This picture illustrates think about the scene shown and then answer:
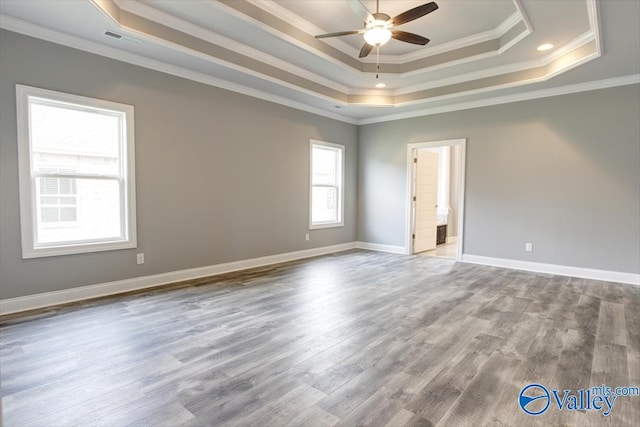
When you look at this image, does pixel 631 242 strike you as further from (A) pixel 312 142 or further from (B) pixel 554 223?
(A) pixel 312 142

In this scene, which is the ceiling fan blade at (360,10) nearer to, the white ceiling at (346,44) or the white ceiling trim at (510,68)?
the white ceiling at (346,44)

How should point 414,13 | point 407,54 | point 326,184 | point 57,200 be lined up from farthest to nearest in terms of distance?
point 326,184, point 407,54, point 57,200, point 414,13

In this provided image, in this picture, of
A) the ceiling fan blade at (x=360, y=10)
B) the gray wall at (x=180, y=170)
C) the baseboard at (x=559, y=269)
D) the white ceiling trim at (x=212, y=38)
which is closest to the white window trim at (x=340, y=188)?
the gray wall at (x=180, y=170)

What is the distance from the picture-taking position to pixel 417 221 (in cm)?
690

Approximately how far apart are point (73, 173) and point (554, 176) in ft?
21.5

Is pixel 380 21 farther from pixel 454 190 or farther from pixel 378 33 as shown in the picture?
pixel 454 190

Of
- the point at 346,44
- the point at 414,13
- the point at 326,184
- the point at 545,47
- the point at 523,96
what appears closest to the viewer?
the point at 414,13

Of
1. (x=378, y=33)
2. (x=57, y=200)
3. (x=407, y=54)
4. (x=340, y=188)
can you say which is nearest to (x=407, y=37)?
(x=378, y=33)

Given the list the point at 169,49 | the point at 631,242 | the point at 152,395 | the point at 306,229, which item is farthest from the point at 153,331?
the point at 631,242

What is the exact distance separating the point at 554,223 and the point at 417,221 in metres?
2.36

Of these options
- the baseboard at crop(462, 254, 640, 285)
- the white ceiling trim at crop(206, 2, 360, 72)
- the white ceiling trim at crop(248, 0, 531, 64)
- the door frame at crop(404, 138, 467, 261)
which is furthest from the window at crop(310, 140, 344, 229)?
the baseboard at crop(462, 254, 640, 285)

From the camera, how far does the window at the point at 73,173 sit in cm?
340

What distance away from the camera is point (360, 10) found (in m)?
3.11

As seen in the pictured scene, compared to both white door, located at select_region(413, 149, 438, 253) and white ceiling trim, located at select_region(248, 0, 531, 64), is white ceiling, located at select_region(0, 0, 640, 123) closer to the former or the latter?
white ceiling trim, located at select_region(248, 0, 531, 64)
